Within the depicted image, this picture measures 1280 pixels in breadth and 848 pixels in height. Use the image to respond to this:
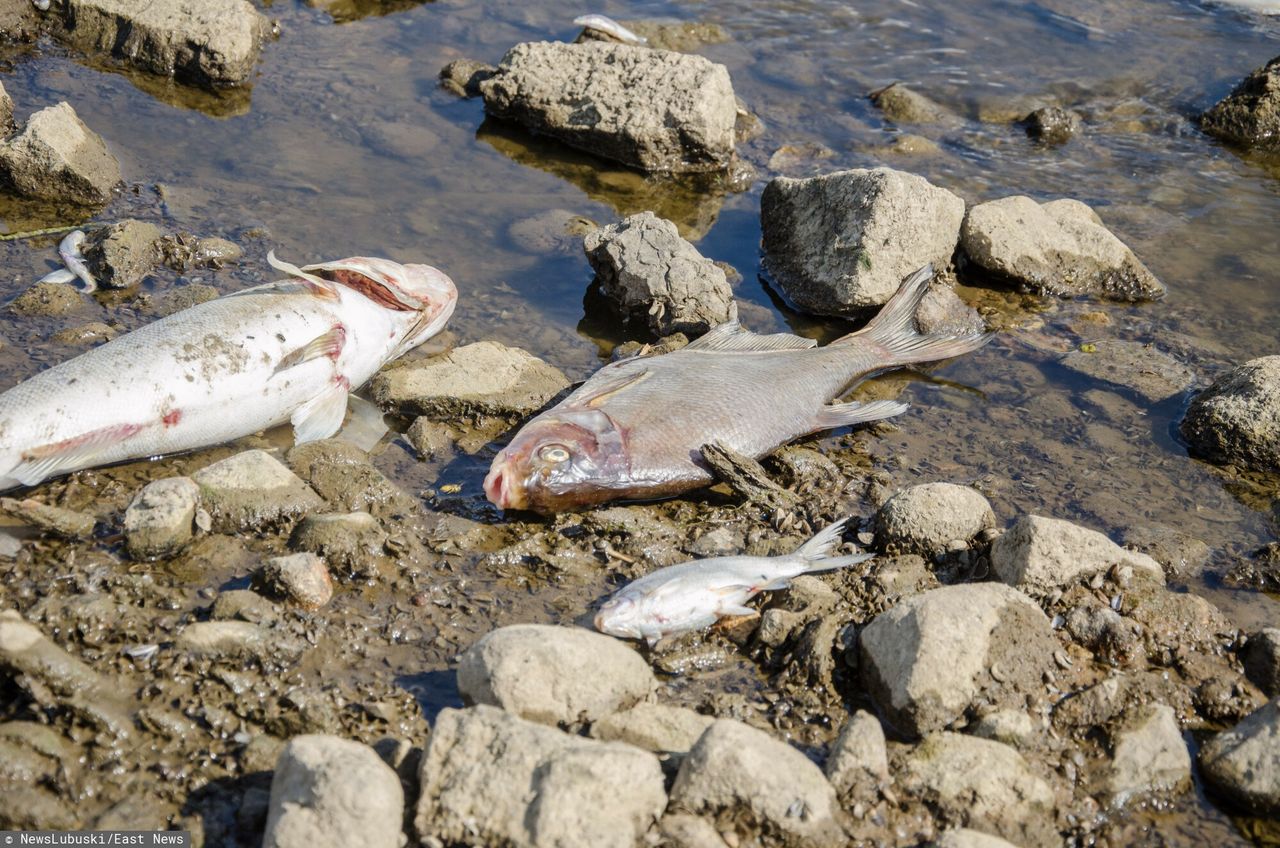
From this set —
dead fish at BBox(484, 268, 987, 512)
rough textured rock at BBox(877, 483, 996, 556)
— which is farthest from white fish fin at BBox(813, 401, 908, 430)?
rough textured rock at BBox(877, 483, 996, 556)

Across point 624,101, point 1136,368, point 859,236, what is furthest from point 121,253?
point 1136,368

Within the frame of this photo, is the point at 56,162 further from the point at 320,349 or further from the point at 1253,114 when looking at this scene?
the point at 1253,114

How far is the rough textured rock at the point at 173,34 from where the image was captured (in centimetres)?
1077

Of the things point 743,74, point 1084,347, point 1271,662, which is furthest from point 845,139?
point 1271,662

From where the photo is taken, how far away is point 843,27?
13.3 metres

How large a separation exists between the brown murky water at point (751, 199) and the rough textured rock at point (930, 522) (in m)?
0.67

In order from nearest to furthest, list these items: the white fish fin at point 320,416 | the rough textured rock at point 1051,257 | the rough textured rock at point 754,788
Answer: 1. the rough textured rock at point 754,788
2. the white fish fin at point 320,416
3. the rough textured rock at point 1051,257

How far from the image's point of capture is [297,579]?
17.3ft

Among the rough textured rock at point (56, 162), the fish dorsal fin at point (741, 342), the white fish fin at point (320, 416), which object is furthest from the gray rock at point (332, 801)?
the rough textured rock at point (56, 162)

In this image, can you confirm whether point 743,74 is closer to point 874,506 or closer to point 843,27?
point 843,27

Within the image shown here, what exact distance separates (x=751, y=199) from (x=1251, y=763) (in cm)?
649

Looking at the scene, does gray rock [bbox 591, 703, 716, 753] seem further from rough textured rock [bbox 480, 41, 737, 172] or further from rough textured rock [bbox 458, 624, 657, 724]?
rough textured rock [bbox 480, 41, 737, 172]

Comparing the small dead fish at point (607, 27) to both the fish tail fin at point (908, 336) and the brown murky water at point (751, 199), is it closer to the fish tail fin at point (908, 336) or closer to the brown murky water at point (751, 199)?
the brown murky water at point (751, 199)

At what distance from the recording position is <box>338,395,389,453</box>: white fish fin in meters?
6.70
